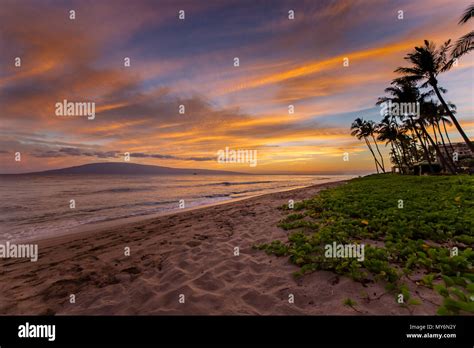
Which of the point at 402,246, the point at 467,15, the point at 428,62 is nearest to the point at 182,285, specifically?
the point at 402,246

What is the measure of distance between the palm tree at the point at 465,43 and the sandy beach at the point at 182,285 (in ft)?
62.3

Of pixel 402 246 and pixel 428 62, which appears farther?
pixel 428 62

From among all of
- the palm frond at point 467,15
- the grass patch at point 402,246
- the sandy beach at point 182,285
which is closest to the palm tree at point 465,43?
the palm frond at point 467,15

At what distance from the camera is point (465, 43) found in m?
13.9

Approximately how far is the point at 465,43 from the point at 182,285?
22.0m

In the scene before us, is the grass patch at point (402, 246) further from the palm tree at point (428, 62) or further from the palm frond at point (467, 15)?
the palm tree at point (428, 62)

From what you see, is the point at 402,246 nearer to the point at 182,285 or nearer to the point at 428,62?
the point at 182,285

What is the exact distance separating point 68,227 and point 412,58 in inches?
1222

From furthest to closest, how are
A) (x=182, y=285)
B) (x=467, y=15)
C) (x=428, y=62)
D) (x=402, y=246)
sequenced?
1. (x=428, y=62)
2. (x=467, y=15)
3. (x=402, y=246)
4. (x=182, y=285)

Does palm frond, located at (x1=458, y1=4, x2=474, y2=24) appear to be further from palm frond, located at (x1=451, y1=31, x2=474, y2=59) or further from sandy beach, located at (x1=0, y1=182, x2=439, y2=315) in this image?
sandy beach, located at (x1=0, y1=182, x2=439, y2=315)

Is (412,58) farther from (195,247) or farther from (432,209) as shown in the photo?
(195,247)

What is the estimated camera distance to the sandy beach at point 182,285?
8.59 ft

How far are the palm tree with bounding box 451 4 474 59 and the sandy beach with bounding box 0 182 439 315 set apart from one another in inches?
748
